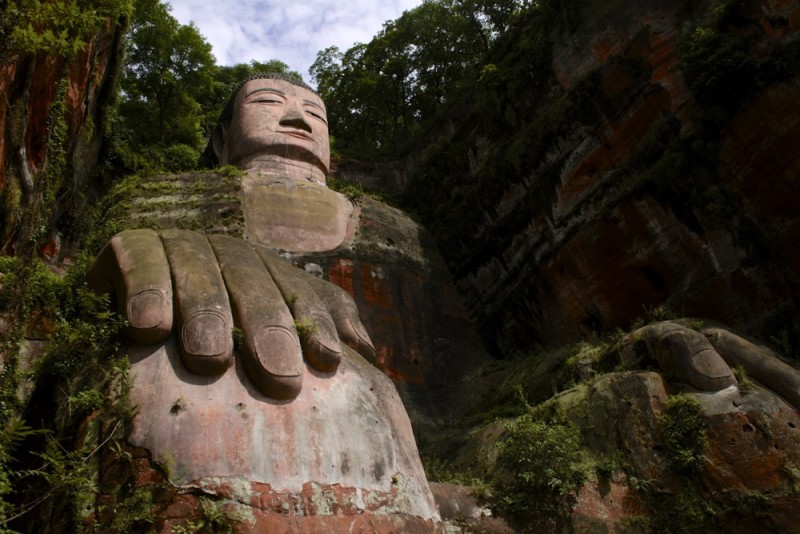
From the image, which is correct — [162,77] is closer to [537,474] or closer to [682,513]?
[537,474]

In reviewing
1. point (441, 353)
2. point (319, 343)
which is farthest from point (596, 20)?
point (319, 343)

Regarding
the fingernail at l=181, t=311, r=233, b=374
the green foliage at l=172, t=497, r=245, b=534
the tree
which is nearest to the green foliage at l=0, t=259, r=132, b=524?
the fingernail at l=181, t=311, r=233, b=374

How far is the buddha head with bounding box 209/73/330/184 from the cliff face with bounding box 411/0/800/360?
3297mm

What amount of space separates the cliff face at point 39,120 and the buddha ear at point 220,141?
2.09m

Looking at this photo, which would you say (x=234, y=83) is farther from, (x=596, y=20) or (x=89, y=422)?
(x=89, y=422)

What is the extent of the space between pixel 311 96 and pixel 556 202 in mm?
4369

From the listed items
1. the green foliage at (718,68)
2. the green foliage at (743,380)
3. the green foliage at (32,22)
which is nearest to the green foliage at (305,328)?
the green foliage at (32,22)

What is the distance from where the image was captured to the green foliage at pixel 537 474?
6.22 m

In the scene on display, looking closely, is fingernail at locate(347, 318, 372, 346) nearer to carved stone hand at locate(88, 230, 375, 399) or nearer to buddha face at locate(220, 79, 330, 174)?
carved stone hand at locate(88, 230, 375, 399)

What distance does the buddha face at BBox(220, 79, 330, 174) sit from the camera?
11.5 metres

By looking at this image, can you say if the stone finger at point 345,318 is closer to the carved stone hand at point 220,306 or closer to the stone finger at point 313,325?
the carved stone hand at point 220,306

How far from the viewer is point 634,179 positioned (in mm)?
10391

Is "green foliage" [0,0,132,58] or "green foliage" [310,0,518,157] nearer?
"green foliage" [0,0,132,58]

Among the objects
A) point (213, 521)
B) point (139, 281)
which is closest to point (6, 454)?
point (213, 521)
